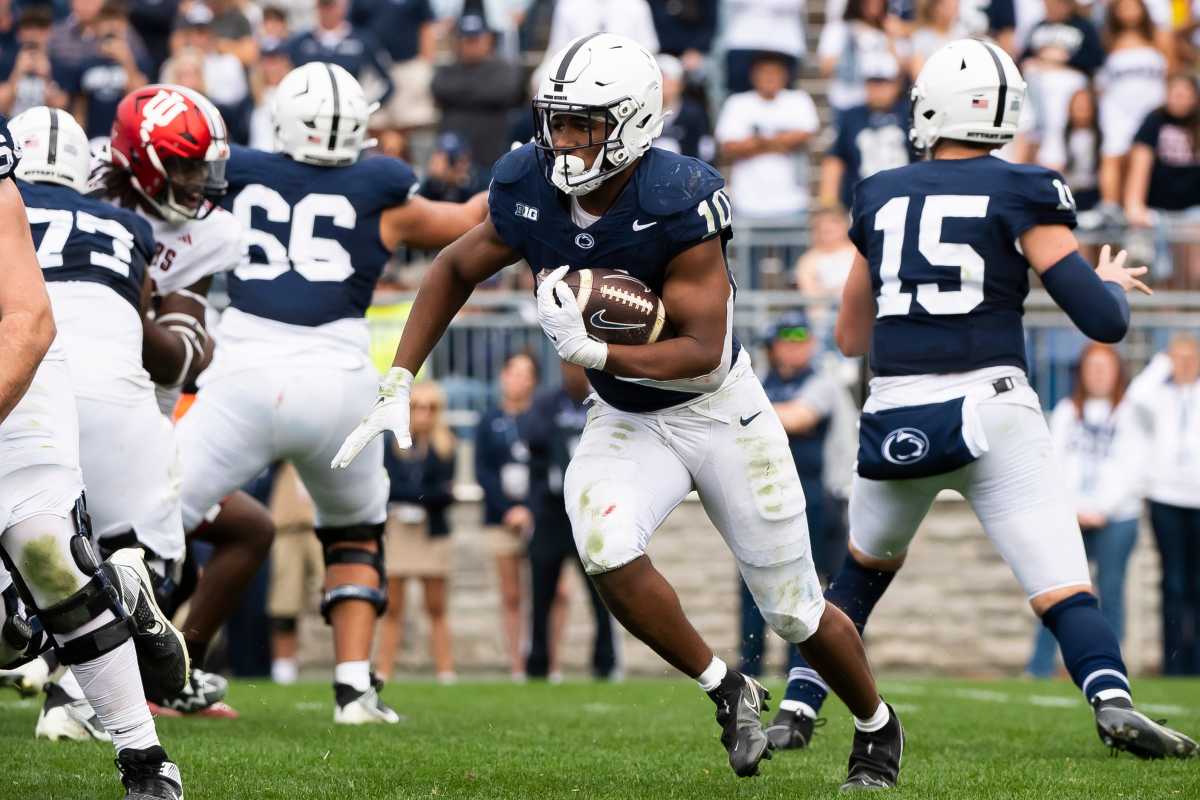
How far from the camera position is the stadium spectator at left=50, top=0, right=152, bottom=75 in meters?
13.9

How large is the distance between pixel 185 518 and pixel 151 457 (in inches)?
29.1

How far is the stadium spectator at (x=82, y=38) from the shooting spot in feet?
45.6

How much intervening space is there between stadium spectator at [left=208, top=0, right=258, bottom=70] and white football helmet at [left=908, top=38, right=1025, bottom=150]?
9.62 m

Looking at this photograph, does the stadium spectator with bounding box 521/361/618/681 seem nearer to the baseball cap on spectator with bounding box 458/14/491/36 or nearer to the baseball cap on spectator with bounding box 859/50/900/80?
the baseball cap on spectator with bounding box 859/50/900/80

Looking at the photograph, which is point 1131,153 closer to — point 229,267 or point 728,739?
point 229,267

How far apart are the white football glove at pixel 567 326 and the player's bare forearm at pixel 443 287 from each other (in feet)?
1.58

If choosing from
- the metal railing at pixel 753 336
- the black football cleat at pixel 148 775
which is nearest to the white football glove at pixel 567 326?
the black football cleat at pixel 148 775

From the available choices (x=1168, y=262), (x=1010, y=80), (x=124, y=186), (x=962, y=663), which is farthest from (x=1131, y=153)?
(x=124, y=186)

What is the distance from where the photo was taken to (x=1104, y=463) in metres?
11.4

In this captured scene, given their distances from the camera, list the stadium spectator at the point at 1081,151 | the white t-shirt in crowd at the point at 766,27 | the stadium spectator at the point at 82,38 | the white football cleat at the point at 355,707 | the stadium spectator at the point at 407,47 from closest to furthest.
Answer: the white football cleat at the point at 355,707, the stadium spectator at the point at 1081,151, the stadium spectator at the point at 82,38, the white t-shirt in crowd at the point at 766,27, the stadium spectator at the point at 407,47

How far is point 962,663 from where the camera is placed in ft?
41.6

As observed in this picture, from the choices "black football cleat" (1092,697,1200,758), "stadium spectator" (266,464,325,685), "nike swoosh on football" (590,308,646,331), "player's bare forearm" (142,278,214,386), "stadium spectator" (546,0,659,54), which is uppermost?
"stadium spectator" (546,0,659,54)

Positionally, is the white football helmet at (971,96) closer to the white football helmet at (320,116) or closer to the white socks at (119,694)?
the white football helmet at (320,116)

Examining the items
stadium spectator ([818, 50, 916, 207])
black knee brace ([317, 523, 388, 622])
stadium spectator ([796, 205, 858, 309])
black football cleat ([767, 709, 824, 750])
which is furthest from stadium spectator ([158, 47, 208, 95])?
black football cleat ([767, 709, 824, 750])
